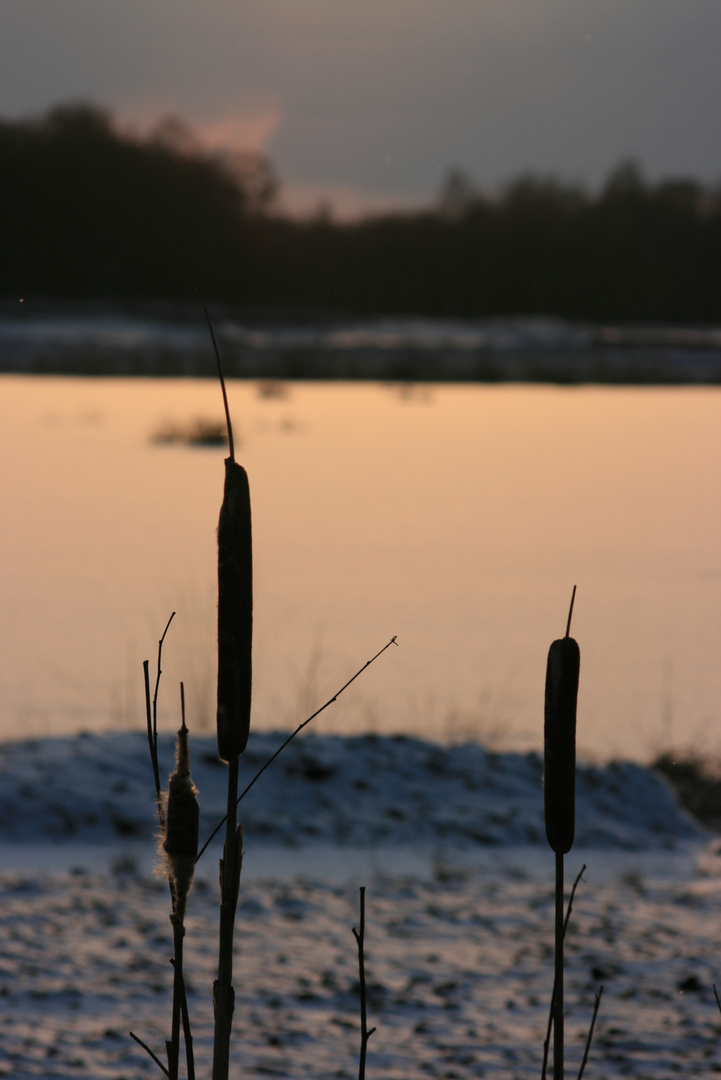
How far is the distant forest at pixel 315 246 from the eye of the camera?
5447cm

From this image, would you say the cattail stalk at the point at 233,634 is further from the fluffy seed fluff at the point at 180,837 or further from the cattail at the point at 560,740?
the cattail at the point at 560,740

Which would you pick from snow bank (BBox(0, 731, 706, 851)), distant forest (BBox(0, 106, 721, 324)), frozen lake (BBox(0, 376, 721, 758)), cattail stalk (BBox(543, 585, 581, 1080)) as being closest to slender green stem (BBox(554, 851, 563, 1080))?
cattail stalk (BBox(543, 585, 581, 1080))

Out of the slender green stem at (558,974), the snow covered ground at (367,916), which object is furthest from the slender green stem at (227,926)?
the snow covered ground at (367,916)

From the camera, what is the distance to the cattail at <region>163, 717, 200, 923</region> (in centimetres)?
88

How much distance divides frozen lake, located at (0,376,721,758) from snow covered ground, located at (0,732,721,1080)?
3.26ft

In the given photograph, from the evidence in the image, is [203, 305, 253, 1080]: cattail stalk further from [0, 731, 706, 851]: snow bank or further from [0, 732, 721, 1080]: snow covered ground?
[0, 731, 706, 851]: snow bank

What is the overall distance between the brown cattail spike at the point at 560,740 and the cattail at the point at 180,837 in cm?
28

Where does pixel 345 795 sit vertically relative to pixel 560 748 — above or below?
below

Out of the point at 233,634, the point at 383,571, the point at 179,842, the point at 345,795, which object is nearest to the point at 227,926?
the point at 179,842

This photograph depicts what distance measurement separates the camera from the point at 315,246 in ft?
188

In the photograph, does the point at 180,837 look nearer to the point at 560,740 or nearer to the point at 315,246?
the point at 560,740

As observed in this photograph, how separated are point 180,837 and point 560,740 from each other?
314mm

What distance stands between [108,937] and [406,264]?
2281 inches

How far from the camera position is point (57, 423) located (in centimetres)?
2264
